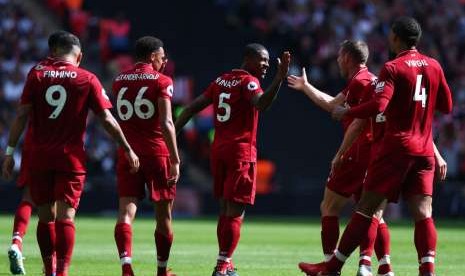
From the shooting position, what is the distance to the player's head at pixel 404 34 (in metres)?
11.7

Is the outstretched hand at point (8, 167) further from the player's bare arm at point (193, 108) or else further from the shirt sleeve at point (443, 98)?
the shirt sleeve at point (443, 98)

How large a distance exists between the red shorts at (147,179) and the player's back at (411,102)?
2450mm

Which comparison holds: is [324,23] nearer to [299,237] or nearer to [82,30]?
[82,30]

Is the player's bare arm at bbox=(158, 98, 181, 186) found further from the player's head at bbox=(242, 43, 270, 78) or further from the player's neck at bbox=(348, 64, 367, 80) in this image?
the player's neck at bbox=(348, 64, 367, 80)

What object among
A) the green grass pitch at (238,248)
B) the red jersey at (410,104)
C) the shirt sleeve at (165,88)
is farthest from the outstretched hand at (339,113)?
the green grass pitch at (238,248)

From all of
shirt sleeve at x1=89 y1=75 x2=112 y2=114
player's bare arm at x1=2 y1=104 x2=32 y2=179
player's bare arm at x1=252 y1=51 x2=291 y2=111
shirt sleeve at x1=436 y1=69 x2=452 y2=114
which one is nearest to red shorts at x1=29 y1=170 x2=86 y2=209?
player's bare arm at x1=2 y1=104 x2=32 y2=179

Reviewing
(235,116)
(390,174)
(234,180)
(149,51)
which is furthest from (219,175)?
(390,174)

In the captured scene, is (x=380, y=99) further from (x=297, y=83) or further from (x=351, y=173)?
(x=351, y=173)

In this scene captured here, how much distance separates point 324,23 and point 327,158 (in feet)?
15.0

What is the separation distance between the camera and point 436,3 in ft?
117

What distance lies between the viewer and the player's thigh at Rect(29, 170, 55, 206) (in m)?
11.7

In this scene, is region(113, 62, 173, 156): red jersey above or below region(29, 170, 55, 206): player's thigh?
above

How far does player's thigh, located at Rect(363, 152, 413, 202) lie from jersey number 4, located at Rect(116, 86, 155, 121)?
8.19 feet

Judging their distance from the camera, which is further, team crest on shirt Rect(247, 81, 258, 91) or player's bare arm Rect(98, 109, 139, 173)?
team crest on shirt Rect(247, 81, 258, 91)
